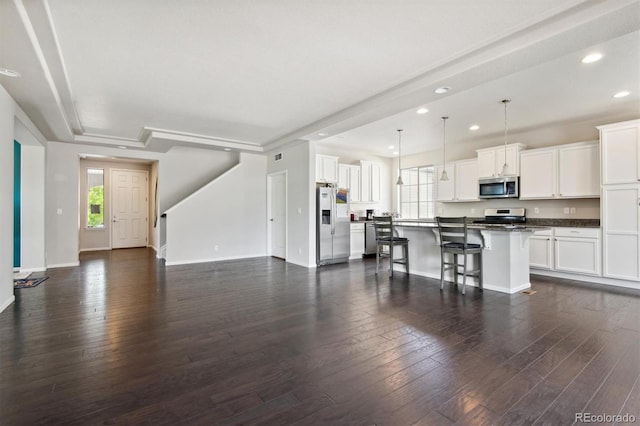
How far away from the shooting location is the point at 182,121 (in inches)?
205

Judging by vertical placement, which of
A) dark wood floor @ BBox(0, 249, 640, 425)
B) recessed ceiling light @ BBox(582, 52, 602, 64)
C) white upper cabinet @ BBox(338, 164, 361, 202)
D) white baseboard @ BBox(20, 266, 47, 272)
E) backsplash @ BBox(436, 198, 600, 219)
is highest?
recessed ceiling light @ BBox(582, 52, 602, 64)

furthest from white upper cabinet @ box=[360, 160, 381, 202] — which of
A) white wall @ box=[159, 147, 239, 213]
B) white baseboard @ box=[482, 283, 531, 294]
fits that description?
white baseboard @ box=[482, 283, 531, 294]

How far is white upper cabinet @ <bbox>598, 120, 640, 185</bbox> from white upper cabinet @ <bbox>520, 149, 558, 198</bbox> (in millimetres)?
739

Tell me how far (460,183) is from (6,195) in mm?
7655

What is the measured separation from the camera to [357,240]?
7152mm

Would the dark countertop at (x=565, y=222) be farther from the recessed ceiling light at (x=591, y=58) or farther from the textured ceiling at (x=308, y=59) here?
the recessed ceiling light at (x=591, y=58)

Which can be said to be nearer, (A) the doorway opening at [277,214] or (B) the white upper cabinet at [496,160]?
(B) the white upper cabinet at [496,160]

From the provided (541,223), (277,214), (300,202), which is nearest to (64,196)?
(277,214)

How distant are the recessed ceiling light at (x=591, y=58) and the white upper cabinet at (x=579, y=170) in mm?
2313

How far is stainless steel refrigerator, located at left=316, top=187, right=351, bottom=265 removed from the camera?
6.30 meters

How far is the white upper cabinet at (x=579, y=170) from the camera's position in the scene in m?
4.84

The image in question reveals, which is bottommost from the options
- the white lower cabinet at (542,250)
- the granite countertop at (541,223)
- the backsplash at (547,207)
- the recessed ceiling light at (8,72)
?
the white lower cabinet at (542,250)

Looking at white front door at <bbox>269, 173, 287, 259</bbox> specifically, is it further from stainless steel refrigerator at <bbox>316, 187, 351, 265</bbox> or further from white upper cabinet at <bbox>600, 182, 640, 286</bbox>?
white upper cabinet at <bbox>600, 182, 640, 286</bbox>

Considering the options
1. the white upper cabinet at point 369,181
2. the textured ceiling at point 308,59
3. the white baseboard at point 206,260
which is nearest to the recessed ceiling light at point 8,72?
the textured ceiling at point 308,59
